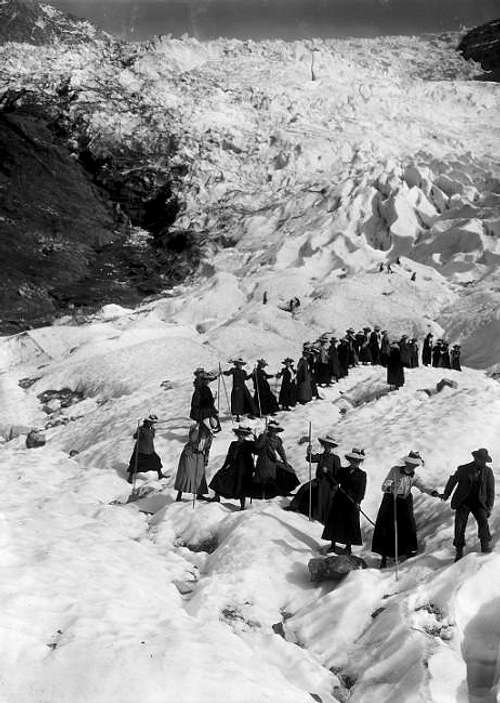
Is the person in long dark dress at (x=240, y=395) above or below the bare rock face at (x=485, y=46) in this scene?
below

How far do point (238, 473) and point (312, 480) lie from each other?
61.3 inches

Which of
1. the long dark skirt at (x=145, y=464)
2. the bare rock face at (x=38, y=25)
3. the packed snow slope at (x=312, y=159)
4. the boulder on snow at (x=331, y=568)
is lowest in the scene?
the long dark skirt at (x=145, y=464)

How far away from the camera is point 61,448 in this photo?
18.3 m

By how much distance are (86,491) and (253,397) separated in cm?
672

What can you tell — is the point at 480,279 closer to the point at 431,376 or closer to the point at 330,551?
the point at 431,376

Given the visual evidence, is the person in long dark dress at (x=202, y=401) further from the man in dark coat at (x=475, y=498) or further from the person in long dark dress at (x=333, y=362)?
the man in dark coat at (x=475, y=498)

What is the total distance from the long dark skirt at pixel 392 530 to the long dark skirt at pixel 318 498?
5.68 feet

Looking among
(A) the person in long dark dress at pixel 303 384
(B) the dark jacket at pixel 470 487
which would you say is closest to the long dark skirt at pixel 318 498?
(B) the dark jacket at pixel 470 487

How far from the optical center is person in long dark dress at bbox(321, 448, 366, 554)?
9.30 metres

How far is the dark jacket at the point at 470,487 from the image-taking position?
27.2ft

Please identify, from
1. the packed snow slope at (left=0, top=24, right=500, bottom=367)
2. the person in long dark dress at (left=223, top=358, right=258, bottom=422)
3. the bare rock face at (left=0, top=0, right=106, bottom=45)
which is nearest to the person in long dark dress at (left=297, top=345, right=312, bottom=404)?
the person in long dark dress at (left=223, top=358, right=258, bottom=422)

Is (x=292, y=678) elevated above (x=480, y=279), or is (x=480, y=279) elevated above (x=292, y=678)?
(x=480, y=279)

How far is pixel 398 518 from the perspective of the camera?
8.95 m

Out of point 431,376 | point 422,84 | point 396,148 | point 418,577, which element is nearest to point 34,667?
point 418,577
